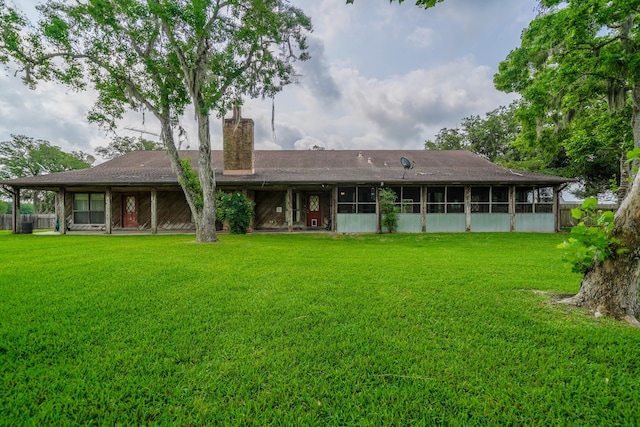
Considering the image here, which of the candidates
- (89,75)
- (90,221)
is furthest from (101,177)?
(89,75)

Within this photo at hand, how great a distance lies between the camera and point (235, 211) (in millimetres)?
12906

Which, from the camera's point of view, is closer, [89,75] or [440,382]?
[440,382]

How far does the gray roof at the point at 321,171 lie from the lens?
1284 centimetres

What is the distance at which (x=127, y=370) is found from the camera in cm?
221

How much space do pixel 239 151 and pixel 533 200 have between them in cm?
1595

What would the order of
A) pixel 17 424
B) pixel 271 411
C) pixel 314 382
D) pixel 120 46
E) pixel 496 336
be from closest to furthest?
1. pixel 17 424
2. pixel 271 411
3. pixel 314 382
4. pixel 496 336
5. pixel 120 46

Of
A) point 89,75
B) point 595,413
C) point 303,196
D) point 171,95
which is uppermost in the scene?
point 89,75

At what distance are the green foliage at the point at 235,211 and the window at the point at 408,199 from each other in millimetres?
7653

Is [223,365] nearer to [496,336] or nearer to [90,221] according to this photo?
[496,336]

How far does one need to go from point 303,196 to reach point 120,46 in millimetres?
10111

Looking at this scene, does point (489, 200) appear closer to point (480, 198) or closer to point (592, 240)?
point (480, 198)

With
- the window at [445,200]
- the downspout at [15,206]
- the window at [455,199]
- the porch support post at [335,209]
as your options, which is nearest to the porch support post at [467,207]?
the window at [445,200]

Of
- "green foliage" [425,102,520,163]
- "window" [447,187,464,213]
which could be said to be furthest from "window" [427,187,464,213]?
"green foliage" [425,102,520,163]

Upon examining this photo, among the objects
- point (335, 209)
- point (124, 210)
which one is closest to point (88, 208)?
point (124, 210)
